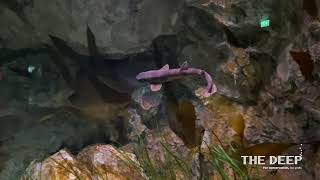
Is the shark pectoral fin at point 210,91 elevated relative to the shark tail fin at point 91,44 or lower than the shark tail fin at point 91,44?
lower

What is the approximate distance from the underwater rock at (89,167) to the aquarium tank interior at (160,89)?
1cm

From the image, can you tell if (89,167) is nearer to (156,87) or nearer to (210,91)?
(156,87)

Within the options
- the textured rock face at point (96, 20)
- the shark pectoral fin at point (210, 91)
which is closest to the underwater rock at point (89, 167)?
the shark pectoral fin at point (210, 91)

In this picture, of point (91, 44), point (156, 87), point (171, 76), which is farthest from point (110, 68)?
point (171, 76)

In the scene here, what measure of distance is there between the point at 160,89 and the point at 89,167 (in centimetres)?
102

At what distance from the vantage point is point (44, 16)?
4.12 meters

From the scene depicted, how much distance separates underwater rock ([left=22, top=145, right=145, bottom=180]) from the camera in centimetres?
329

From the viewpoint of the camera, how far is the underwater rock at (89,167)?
3.29 meters

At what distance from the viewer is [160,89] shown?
382 cm

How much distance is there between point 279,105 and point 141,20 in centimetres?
172

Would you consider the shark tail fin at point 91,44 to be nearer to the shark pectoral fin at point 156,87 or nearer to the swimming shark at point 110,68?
the swimming shark at point 110,68

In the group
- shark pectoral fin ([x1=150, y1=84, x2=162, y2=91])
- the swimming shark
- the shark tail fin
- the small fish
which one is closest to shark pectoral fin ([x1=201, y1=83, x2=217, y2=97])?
the small fish

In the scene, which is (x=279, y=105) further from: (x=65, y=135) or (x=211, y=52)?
(x=65, y=135)

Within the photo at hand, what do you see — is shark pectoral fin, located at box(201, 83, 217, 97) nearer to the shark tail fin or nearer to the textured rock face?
the textured rock face
